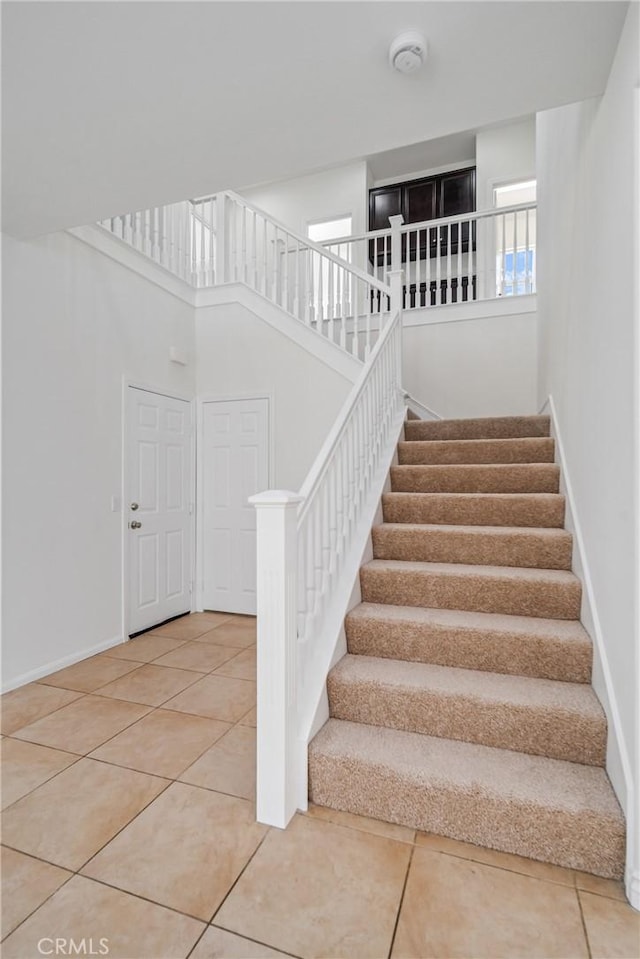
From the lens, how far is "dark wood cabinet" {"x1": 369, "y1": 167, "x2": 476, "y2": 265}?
240 inches

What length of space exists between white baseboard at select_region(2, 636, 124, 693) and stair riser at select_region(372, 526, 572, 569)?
6.76 ft

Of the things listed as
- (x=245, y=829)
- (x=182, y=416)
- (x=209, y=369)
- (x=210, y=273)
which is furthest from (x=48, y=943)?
(x=210, y=273)

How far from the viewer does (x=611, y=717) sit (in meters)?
1.58

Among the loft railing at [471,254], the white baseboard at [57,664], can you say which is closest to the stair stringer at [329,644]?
the white baseboard at [57,664]

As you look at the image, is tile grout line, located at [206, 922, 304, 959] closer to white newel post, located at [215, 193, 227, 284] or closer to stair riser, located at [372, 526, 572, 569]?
stair riser, located at [372, 526, 572, 569]

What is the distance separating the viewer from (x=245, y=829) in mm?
1639

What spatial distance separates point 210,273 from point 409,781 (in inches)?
180

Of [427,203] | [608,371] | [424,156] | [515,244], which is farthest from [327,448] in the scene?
[424,156]

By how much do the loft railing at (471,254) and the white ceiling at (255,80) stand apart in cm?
267

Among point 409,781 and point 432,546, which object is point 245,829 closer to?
point 409,781

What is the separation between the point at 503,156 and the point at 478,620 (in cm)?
599

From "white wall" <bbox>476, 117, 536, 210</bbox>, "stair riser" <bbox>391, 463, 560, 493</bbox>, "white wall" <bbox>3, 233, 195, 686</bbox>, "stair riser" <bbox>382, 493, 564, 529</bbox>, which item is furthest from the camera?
"white wall" <bbox>476, 117, 536, 210</bbox>

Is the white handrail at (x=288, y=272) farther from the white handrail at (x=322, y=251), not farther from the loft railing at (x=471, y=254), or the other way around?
the loft railing at (x=471, y=254)

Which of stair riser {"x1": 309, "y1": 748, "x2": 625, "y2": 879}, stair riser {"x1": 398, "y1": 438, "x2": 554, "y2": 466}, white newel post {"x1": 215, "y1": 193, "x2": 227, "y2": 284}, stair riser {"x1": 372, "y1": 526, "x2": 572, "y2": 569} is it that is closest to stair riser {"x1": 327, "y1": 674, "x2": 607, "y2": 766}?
stair riser {"x1": 309, "y1": 748, "x2": 625, "y2": 879}
